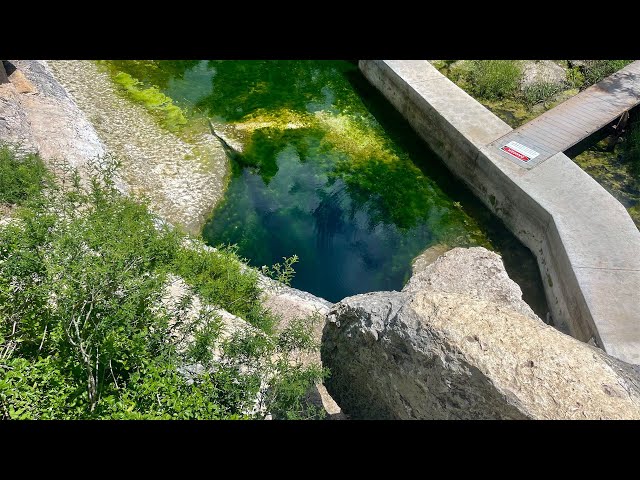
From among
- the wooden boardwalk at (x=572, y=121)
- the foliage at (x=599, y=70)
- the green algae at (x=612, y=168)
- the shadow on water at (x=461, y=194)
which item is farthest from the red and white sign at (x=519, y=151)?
the foliage at (x=599, y=70)

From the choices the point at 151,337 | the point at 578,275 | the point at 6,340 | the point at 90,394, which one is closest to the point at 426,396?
the point at 151,337

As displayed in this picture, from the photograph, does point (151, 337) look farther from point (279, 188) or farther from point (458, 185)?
point (458, 185)

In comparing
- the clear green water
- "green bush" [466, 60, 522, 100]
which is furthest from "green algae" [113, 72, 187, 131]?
"green bush" [466, 60, 522, 100]

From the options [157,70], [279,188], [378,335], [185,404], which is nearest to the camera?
[185,404]

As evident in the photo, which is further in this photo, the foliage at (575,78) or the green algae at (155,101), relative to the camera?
the foliage at (575,78)

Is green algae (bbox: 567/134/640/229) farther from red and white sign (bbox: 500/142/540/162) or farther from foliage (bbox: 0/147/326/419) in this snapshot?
foliage (bbox: 0/147/326/419)

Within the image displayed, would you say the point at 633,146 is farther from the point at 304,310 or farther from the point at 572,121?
the point at 304,310

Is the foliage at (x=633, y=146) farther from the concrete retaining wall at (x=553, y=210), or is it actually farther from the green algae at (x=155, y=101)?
the green algae at (x=155, y=101)
